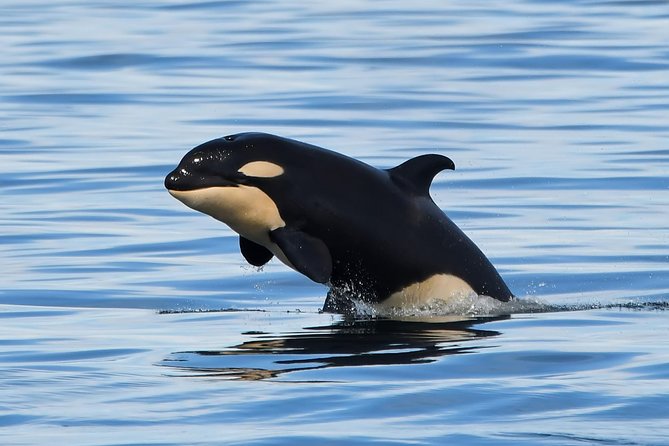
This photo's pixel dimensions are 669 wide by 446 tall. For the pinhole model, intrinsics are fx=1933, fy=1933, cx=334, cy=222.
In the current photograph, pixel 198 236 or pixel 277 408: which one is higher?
pixel 198 236

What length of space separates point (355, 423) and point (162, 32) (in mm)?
26446

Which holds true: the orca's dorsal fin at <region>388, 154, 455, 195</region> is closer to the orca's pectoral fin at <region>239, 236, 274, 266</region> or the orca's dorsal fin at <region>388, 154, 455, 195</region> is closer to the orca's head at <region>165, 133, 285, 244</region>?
the orca's head at <region>165, 133, 285, 244</region>

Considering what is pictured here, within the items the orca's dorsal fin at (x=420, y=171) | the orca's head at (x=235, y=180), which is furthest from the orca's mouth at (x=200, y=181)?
the orca's dorsal fin at (x=420, y=171)

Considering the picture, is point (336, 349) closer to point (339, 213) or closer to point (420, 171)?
point (339, 213)

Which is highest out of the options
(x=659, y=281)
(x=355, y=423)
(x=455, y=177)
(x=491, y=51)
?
(x=491, y=51)

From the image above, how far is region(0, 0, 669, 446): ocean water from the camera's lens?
766 centimetres

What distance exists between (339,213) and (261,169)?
1.60 feet

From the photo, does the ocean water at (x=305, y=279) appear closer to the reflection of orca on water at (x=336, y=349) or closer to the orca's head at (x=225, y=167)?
the reflection of orca on water at (x=336, y=349)

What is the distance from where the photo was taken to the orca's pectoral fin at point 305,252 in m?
10.2

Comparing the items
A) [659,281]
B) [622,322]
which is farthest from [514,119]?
[622,322]

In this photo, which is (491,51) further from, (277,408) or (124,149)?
(277,408)

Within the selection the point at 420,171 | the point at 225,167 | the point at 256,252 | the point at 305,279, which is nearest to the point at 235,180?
the point at 225,167

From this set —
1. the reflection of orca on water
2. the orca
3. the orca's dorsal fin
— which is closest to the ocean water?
the reflection of orca on water

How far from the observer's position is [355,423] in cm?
736
